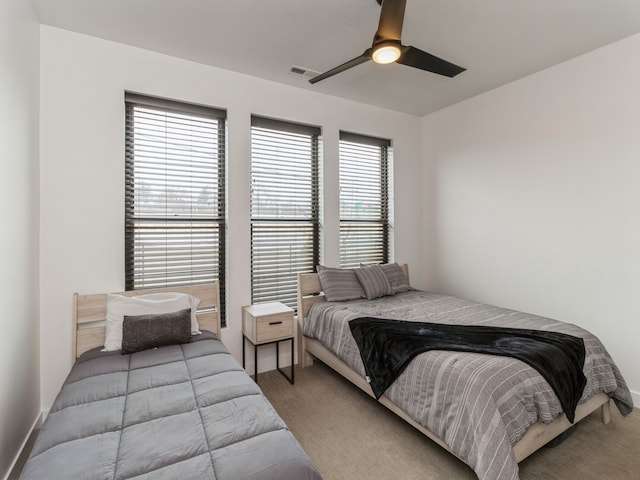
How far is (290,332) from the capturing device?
3.01 m

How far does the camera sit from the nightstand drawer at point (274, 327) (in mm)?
2873

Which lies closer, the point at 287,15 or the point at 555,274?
the point at 287,15

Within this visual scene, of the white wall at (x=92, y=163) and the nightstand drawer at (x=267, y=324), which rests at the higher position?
the white wall at (x=92, y=163)

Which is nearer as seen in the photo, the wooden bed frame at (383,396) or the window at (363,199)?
the wooden bed frame at (383,396)

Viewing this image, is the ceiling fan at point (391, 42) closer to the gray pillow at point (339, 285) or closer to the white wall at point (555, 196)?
the white wall at point (555, 196)

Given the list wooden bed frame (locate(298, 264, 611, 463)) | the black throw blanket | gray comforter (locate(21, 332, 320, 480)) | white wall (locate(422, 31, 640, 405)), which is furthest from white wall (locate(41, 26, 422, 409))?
white wall (locate(422, 31, 640, 405))

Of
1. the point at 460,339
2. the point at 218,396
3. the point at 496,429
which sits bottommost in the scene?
the point at 496,429

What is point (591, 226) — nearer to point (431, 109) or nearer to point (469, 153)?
point (469, 153)

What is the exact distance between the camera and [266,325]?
290cm

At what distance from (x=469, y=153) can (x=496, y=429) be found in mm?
3156

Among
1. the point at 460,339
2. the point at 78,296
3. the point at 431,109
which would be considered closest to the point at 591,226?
the point at 460,339

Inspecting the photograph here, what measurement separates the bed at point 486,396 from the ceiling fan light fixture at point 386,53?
5.79 ft

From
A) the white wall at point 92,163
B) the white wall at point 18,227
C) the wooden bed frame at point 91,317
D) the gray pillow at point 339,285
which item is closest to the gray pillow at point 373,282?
the gray pillow at point 339,285

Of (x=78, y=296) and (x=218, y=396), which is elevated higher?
(x=78, y=296)
